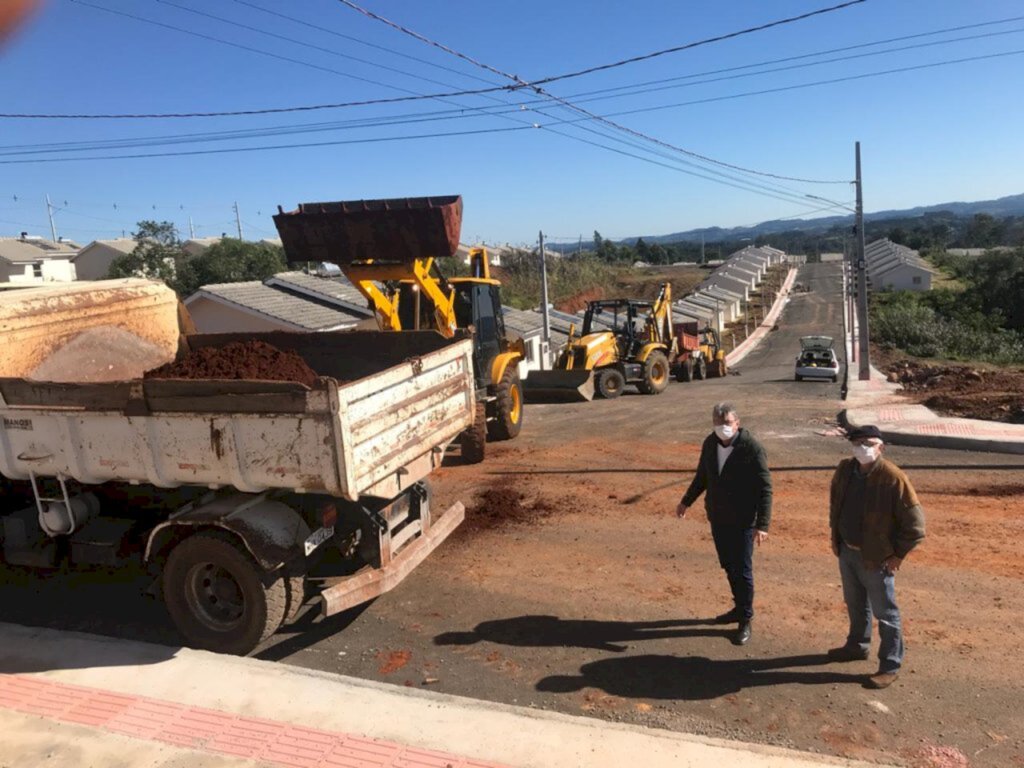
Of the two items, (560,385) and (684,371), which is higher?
(560,385)

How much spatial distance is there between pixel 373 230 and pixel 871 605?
7.99 m

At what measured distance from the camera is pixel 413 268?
1072 centimetres

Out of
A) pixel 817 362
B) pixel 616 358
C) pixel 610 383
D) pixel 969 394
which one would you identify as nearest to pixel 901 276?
pixel 817 362

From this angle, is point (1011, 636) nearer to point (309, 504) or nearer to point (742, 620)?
point (742, 620)

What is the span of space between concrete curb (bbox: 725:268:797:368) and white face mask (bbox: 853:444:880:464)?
30.9 m

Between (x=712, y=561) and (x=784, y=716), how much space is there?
2.37 m

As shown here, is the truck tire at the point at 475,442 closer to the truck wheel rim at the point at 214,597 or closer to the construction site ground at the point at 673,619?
the construction site ground at the point at 673,619

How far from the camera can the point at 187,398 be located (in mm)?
5059

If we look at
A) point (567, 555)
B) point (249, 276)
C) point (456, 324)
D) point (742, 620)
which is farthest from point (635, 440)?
point (249, 276)

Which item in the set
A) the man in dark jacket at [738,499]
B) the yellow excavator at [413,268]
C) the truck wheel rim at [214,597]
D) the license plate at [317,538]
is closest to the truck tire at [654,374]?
the yellow excavator at [413,268]

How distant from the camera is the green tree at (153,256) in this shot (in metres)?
43.3

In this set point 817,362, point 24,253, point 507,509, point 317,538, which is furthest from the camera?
point 24,253

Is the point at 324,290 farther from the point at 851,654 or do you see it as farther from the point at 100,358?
the point at 851,654

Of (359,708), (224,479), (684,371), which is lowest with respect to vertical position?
(684,371)
